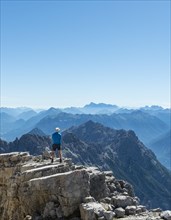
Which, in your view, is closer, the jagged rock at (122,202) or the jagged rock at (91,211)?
the jagged rock at (91,211)

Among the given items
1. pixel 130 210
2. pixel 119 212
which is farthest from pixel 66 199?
pixel 130 210

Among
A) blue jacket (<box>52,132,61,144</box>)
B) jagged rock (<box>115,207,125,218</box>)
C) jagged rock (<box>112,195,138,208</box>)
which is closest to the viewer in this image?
jagged rock (<box>115,207,125,218</box>)

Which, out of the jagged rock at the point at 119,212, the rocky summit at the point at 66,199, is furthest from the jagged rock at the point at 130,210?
the jagged rock at the point at 119,212

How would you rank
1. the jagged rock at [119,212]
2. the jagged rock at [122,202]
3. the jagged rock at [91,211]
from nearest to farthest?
1. the jagged rock at [91,211]
2. the jagged rock at [119,212]
3. the jagged rock at [122,202]

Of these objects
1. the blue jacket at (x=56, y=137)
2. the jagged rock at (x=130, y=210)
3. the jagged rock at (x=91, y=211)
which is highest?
the blue jacket at (x=56, y=137)

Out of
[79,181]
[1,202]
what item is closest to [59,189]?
[79,181]

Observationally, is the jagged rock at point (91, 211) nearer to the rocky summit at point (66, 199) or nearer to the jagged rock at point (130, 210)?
the rocky summit at point (66, 199)

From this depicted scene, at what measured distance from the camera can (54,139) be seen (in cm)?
4519

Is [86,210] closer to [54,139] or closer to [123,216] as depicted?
[123,216]

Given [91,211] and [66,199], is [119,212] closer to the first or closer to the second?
[91,211]

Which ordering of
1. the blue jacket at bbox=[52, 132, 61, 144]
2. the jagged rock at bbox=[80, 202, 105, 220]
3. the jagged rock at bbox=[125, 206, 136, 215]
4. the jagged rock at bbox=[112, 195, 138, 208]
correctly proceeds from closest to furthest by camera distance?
the jagged rock at bbox=[80, 202, 105, 220] < the jagged rock at bbox=[125, 206, 136, 215] < the jagged rock at bbox=[112, 195, 138, 208] < the blue jacket at bbox=[52, 132, 61, 144]

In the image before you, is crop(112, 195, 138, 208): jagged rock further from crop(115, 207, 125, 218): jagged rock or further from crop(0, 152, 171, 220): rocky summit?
crop(115, 207, 125, 218): jagged rock

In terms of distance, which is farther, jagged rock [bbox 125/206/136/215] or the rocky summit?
jagged rock [bbox 125/206/136/215]

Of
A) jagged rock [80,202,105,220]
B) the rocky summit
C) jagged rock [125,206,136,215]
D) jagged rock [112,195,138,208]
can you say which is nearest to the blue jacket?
the rocky summit
